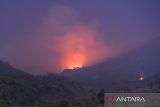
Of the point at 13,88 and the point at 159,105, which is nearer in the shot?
the point at 159,105

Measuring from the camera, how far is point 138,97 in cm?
3284

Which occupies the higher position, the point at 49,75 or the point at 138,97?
the point at 49,75

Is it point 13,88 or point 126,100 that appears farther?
point 13,88

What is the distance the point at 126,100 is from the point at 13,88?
287 ft

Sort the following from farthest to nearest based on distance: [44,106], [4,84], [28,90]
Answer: [28,90] < [4,84] < [44,106]

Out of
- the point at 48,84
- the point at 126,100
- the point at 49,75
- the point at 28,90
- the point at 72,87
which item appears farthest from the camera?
the point at 49,75

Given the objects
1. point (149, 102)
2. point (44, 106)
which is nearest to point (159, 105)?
point (149, 102)

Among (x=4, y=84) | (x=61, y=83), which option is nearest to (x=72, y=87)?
(x=61, y=83)

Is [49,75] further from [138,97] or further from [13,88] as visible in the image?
[138,97]

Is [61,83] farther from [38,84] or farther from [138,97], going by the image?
[138,97]

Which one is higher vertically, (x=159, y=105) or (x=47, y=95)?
(x=47, y=95)

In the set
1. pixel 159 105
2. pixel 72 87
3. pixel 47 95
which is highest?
pixel 72 87

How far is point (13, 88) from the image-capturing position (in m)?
117

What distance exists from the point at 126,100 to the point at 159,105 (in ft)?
9.24
